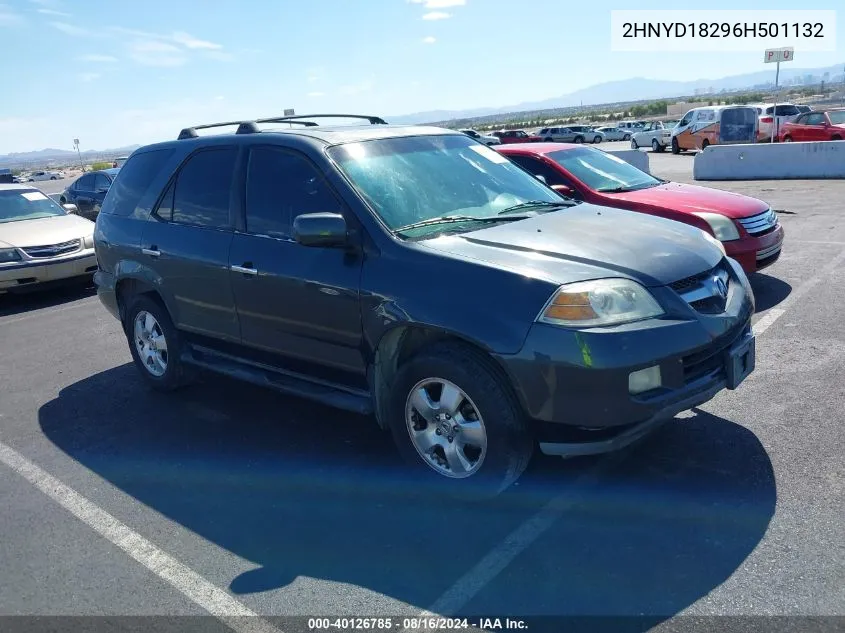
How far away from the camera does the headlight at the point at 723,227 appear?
7.00 meters

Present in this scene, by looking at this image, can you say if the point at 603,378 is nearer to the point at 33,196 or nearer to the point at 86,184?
the point at 33,196

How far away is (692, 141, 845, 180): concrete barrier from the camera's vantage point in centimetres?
1714

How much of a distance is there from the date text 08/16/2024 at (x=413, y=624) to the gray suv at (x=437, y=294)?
822mm

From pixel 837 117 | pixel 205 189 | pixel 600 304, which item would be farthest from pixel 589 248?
pixel 837 117

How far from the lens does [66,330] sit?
8227 millimetres

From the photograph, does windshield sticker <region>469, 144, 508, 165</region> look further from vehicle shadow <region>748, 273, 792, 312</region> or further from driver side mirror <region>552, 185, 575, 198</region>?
vehicle shadow <region>748, 273, 792, 312</region>

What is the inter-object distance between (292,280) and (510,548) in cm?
197

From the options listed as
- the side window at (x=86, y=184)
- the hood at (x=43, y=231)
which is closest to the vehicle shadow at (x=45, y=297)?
the hood at (x=43, y=231)

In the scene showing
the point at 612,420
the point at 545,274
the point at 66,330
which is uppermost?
the point at 545,274

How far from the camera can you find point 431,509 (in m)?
3.68

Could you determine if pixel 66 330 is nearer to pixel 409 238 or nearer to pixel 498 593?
pixel 409 238

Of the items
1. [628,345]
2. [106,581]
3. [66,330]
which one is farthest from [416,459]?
[66,330]

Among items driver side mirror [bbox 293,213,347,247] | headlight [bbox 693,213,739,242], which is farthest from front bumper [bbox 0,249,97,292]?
headlight [bbox 693,213,739,242]

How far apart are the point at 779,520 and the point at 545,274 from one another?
5.02 feet
